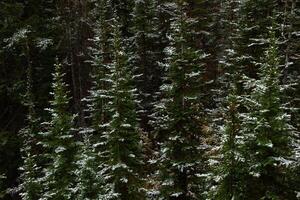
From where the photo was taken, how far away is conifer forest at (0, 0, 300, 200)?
1416cm

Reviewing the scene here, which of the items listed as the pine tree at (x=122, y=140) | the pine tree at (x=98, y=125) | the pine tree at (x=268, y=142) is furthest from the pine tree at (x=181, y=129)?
the pine tree at (x=268, y=142)

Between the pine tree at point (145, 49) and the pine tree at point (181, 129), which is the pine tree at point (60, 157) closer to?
the pine tree at point (181, 129)

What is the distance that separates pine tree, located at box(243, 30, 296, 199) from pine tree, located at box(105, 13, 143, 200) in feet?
20.3

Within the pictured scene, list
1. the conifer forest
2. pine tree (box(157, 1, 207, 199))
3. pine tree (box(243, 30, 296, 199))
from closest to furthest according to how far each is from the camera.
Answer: pine tree (box(243, 30, 296, 199)) → the conifer forest → pine tree (box(157, 1, 207, 199))

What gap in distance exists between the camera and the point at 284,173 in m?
14.2

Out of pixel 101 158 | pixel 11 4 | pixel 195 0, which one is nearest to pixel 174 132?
pixel 101 158

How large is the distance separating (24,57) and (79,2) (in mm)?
7229

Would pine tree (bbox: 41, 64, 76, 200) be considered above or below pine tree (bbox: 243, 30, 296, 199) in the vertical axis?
below

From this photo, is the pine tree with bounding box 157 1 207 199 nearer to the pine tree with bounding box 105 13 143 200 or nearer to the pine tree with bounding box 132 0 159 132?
the pine tree with bounding box 105 13 143 200

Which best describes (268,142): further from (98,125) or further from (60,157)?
(98,125)

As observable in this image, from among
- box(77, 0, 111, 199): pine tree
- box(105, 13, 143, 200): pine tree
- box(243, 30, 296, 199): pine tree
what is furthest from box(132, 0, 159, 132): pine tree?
box(243, 30, 296, 199): pine tree

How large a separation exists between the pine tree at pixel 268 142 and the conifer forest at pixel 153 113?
1.3 inches

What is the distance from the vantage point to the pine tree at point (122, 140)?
62.2 feet

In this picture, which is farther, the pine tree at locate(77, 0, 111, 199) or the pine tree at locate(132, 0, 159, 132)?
the pine tree at locate(132, 0, 159, 132)
